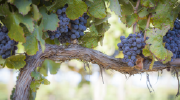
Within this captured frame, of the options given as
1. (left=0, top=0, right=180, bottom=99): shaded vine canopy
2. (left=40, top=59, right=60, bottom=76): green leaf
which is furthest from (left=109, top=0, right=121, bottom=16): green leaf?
(left=40, top=59, right=60, bottom=76): green leaf

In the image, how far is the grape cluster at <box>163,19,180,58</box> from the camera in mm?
845

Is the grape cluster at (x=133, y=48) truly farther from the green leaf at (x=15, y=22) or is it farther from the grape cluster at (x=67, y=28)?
the green leaf at (x=15, y=22)

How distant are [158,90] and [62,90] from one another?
8.06 meters

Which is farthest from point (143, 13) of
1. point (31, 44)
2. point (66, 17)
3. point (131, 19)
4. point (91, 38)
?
point (31, 44)

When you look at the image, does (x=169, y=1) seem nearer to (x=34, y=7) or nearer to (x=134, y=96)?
(x=34, y=7)

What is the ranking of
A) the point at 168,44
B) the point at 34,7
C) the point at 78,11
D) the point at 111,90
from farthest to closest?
the point at 111,90
the point at 168,44
the point at 78,11
the point at 34,7

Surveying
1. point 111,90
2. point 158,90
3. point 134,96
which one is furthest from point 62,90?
point 158,90

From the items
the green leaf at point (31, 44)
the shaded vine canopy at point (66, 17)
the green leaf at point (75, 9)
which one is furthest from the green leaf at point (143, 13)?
the green leaf at point (31, 44)

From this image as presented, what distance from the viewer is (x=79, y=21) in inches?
33.1

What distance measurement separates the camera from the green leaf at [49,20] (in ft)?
2.23

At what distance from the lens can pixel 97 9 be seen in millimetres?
798

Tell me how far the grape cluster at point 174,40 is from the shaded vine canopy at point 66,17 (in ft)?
0.29

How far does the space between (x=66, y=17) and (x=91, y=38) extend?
237 mm

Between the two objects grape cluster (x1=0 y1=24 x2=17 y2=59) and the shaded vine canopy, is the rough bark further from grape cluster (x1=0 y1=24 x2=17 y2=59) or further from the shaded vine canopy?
grape cluster (x1=0 y1=24 x2=17 y2=59)
